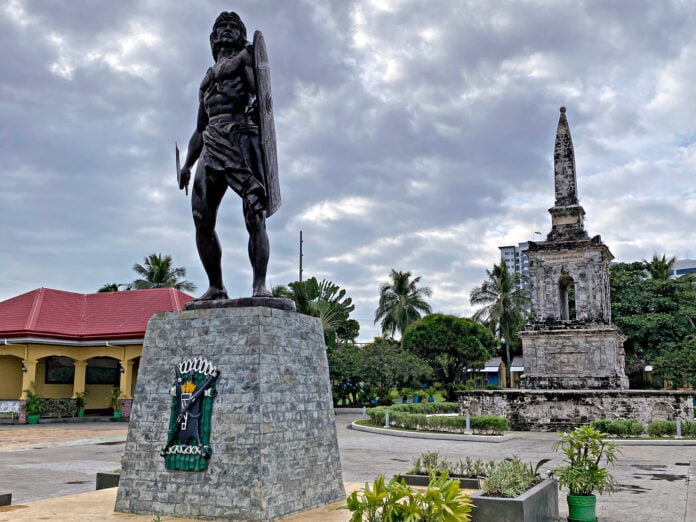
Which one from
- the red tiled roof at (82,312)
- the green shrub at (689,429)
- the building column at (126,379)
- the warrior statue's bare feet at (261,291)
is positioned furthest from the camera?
the building column at (126,379)

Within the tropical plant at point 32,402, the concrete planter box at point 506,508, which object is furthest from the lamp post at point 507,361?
the concrete planter box at point 506,508

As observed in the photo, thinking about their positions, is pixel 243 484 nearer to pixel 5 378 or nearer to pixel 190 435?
pixel 190 435

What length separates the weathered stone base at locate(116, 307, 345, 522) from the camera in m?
6.14

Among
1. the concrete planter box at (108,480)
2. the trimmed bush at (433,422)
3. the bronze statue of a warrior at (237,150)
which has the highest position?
the bronze statue of a warrior at (237,150)

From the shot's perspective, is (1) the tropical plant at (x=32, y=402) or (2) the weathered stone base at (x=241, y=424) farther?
(1) the tropical plant at (x=32, y=402)

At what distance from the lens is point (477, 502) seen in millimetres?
5695

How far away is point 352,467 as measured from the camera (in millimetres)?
13078

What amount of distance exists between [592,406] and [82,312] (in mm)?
21639

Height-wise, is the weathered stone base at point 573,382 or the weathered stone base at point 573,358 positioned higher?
the weathered stone base at point 573,358

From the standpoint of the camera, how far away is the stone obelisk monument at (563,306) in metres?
21.5

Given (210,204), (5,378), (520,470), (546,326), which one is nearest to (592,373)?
(546,326)

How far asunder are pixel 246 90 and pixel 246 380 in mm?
3176

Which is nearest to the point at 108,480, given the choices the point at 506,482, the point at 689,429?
the point at 506,482

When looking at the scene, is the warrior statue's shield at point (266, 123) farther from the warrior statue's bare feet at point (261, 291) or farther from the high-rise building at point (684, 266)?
the high-rise building at point (684, 266)
